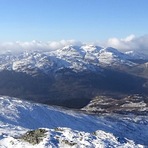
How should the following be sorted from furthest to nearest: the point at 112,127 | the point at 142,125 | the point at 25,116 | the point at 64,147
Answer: the point at 142,125
the point at 112,127
the point at 25,116
the point at 64,147

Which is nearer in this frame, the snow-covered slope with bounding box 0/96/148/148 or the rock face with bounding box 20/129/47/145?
the rock face with bounding box 20/129/47/145

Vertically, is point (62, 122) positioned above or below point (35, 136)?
below

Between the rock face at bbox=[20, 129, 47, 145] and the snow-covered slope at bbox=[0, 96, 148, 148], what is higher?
the rock face at bbox=[20, 129, 47, 145]

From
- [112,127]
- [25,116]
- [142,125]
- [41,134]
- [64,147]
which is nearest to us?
[64,147]

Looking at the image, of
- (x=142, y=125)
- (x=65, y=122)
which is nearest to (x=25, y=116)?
(x=65, y=122)

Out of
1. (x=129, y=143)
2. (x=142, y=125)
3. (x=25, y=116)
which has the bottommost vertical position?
(x=142, y=125)

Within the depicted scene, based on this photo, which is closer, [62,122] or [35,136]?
Result: [35,136]

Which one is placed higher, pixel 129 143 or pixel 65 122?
pixel 129 143

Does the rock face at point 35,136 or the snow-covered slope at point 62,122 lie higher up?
the rock face at point 35,136

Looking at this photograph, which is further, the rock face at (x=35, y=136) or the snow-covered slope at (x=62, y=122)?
the snow-covered slope at (x=62, y=122)

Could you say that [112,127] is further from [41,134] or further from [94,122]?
[41,134]

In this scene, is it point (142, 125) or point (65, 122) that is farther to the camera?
point (142, 125)
